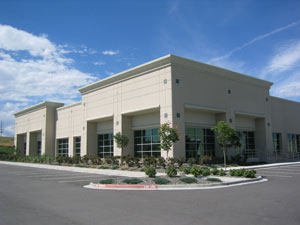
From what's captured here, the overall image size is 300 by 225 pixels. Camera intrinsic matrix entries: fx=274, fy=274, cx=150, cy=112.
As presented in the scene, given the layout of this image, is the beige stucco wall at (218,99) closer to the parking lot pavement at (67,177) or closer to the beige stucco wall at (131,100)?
the beige stucco wall at (131,100)

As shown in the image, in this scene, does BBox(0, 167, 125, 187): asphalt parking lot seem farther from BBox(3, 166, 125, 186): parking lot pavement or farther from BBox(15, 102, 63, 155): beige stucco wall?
BBox(15, 102, 63, 155): beige stucco wall

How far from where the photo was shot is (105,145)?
116 ft

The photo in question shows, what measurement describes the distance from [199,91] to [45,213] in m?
21.7

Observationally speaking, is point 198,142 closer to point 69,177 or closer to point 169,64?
point 169,64

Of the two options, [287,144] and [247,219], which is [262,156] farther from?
[247,219]

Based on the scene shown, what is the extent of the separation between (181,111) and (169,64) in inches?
176

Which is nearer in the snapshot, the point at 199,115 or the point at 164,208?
the point at 164,208

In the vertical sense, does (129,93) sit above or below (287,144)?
above

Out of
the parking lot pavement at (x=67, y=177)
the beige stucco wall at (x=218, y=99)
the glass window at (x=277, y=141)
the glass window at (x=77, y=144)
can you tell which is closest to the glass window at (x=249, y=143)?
the beige stucco wall at (x=218, y=99)

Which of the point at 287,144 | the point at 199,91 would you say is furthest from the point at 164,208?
Result: the point at 287,144

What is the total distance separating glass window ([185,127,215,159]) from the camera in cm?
2700

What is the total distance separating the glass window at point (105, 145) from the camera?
111 ft

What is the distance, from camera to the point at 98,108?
34.5 metres

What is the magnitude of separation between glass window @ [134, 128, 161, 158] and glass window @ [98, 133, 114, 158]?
4.61 m
